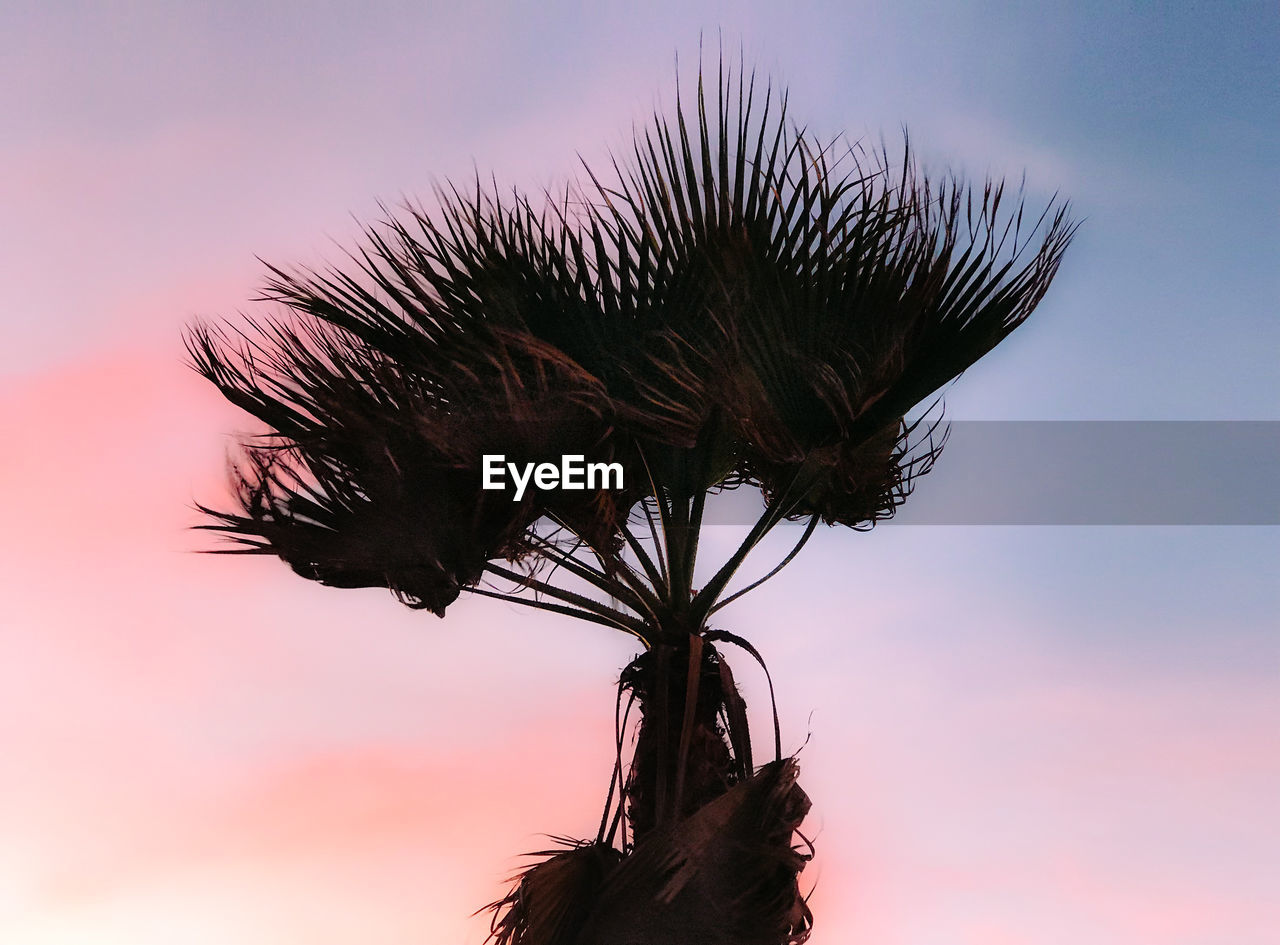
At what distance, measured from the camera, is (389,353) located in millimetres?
5066

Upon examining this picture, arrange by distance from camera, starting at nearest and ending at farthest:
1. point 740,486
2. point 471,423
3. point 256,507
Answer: point 471,423 → point 256,507 → point 740,486

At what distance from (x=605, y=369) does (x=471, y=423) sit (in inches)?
21.4

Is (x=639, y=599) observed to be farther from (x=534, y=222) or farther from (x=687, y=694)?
(x=534, y=222)

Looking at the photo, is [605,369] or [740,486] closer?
[605,369]

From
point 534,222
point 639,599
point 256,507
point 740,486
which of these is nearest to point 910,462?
point 740,486

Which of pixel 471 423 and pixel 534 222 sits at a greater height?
pixel 534 222

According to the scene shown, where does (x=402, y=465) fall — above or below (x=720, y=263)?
below

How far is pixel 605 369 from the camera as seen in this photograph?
4930mm

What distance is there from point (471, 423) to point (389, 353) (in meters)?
0.57

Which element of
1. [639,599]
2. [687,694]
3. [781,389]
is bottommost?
[687,694]

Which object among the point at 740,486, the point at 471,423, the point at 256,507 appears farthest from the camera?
the point at 740,486

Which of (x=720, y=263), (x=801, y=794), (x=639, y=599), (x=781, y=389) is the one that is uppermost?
(x=720, y=263)

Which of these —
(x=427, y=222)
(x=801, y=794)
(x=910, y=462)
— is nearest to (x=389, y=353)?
(x=427, y=222)

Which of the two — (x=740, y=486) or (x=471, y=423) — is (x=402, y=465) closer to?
(x=471, y=423)
